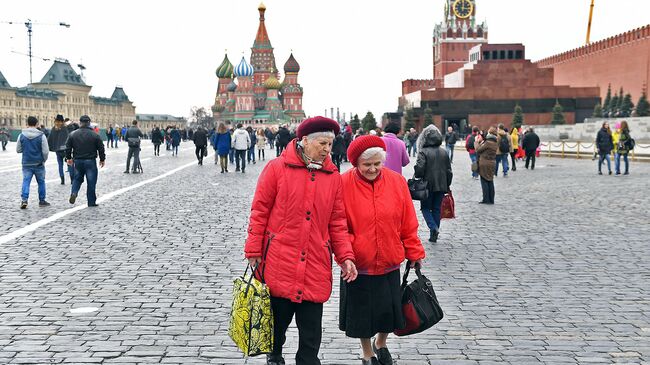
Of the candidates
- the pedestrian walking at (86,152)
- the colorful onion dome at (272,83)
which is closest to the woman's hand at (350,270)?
the pedestrian walking at (86,152)

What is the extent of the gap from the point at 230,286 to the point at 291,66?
118876 mm

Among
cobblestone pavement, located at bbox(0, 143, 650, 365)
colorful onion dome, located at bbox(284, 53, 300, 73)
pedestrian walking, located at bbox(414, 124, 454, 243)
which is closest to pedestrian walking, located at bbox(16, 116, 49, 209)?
cobblestone pavement, located at bbox(0, 143, 650, 365)

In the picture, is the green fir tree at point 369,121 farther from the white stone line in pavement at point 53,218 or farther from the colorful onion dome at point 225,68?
the white stone line in pavement at point 53,218

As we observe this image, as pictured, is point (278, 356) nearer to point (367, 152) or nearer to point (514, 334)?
point (367, 152)

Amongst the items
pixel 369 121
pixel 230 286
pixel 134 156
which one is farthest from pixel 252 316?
pixel 369 121

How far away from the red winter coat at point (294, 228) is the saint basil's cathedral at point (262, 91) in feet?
372

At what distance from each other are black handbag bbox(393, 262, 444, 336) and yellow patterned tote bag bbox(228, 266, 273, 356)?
0.86 m

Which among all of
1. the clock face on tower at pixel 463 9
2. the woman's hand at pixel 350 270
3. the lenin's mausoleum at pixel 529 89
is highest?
the clock face on tower at pixel 463 9

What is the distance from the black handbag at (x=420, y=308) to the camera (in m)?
4.04

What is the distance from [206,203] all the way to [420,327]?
932 cm

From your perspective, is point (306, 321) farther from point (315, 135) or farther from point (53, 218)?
point (53, 218)

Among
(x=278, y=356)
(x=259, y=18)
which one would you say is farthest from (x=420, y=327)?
(x=259, y=18)

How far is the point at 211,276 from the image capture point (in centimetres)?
666

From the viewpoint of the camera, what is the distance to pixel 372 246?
13.1ft
